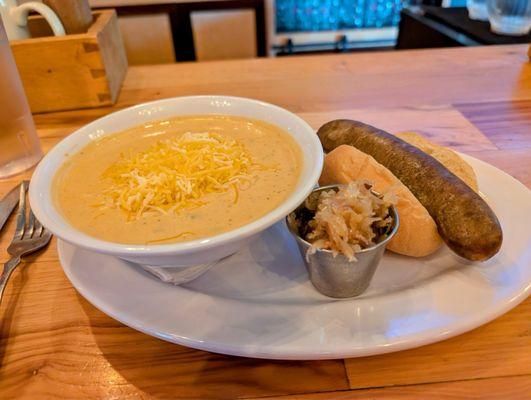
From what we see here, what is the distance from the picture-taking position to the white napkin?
3.02 feet

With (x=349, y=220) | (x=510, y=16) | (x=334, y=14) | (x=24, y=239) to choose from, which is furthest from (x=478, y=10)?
(x=24, y=239)

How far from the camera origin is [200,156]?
1082 mm

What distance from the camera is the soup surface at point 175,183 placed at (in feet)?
3.04

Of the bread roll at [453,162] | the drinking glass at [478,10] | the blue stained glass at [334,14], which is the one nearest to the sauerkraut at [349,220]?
the bread roll at [453,162]

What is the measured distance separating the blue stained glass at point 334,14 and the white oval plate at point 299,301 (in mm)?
3770

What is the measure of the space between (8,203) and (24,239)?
0.20 meters

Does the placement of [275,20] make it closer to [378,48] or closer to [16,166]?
[378,48]

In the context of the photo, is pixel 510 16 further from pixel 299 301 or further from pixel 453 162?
pixel 299 301

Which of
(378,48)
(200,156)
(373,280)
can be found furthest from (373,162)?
(378,48)

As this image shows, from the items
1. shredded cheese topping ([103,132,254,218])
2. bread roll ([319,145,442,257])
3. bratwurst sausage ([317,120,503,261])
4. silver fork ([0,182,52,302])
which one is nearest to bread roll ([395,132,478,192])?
bratwurst sausage ([317,120,503,261])

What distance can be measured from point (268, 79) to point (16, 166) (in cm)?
127

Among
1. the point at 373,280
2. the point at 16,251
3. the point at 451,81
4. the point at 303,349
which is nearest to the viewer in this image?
the point at 303,349

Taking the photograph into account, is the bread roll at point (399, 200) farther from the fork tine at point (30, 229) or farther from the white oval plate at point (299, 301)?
the fork tine at point (30, 229)

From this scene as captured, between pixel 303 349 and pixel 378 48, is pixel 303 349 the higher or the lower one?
the higher one
